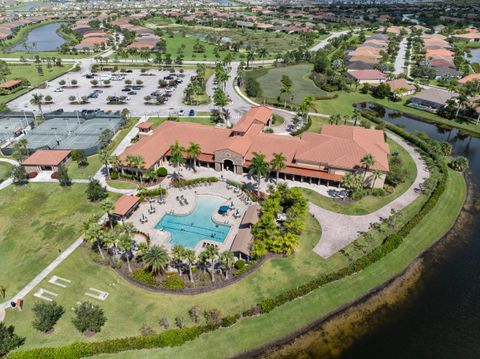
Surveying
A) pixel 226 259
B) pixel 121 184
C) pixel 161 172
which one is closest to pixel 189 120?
pixel 161 172

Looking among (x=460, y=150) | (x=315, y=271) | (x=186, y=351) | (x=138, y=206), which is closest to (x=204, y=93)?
(x=138, y=206)

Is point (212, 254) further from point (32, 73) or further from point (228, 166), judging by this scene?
point (32, 73)

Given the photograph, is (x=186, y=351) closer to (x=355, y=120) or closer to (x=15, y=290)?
(x=15, y=290)

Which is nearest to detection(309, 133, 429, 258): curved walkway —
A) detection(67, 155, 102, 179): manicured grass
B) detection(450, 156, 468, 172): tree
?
detection(450, 156, 468, 172): tree

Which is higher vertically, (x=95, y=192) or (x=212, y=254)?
(x=212, y=254)

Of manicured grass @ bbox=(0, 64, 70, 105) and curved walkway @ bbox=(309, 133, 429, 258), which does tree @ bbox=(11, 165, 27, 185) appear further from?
manicured grass @ bbox=(0, 64, 70, 105)

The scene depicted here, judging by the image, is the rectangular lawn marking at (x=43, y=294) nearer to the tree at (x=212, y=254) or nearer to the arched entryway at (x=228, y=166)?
the tree at (x=212, y=254)
